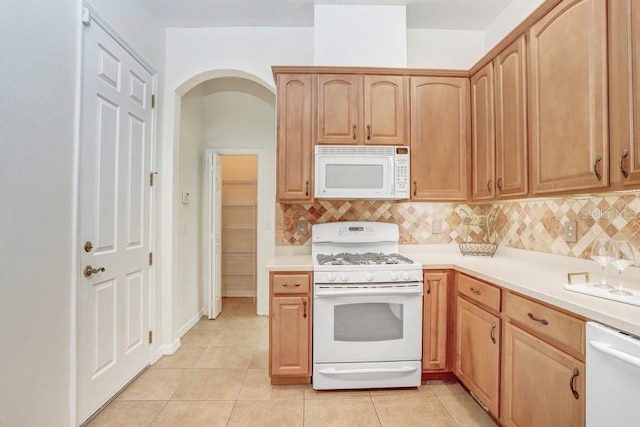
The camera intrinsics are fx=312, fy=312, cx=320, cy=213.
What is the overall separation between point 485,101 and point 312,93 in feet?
4.30

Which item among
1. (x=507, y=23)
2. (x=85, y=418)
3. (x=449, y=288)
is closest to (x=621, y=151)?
(x=449, y=288)

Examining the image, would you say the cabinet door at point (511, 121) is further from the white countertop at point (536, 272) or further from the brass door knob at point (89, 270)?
the brass door knob at point (89, 270)

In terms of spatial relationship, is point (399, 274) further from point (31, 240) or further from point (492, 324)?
point (31, 240)

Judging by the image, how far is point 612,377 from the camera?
1.05 m

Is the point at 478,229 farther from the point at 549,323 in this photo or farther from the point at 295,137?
the point at 295,137

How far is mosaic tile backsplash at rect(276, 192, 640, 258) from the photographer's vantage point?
70.3 inches

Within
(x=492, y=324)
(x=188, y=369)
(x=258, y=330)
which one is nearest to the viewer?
(x=492, y=324)

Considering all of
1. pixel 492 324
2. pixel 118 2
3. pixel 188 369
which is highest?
pixel 118 2

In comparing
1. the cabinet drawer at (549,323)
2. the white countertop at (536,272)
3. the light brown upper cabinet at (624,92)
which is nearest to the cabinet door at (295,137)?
the white countertop at (536,272)

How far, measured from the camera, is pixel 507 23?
2.58 metres

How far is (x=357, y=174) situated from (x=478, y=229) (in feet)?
4.22

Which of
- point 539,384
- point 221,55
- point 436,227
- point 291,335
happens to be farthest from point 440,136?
point 221,55

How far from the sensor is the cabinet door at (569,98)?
1.43m

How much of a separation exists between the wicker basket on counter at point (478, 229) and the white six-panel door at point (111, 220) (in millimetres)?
2597
